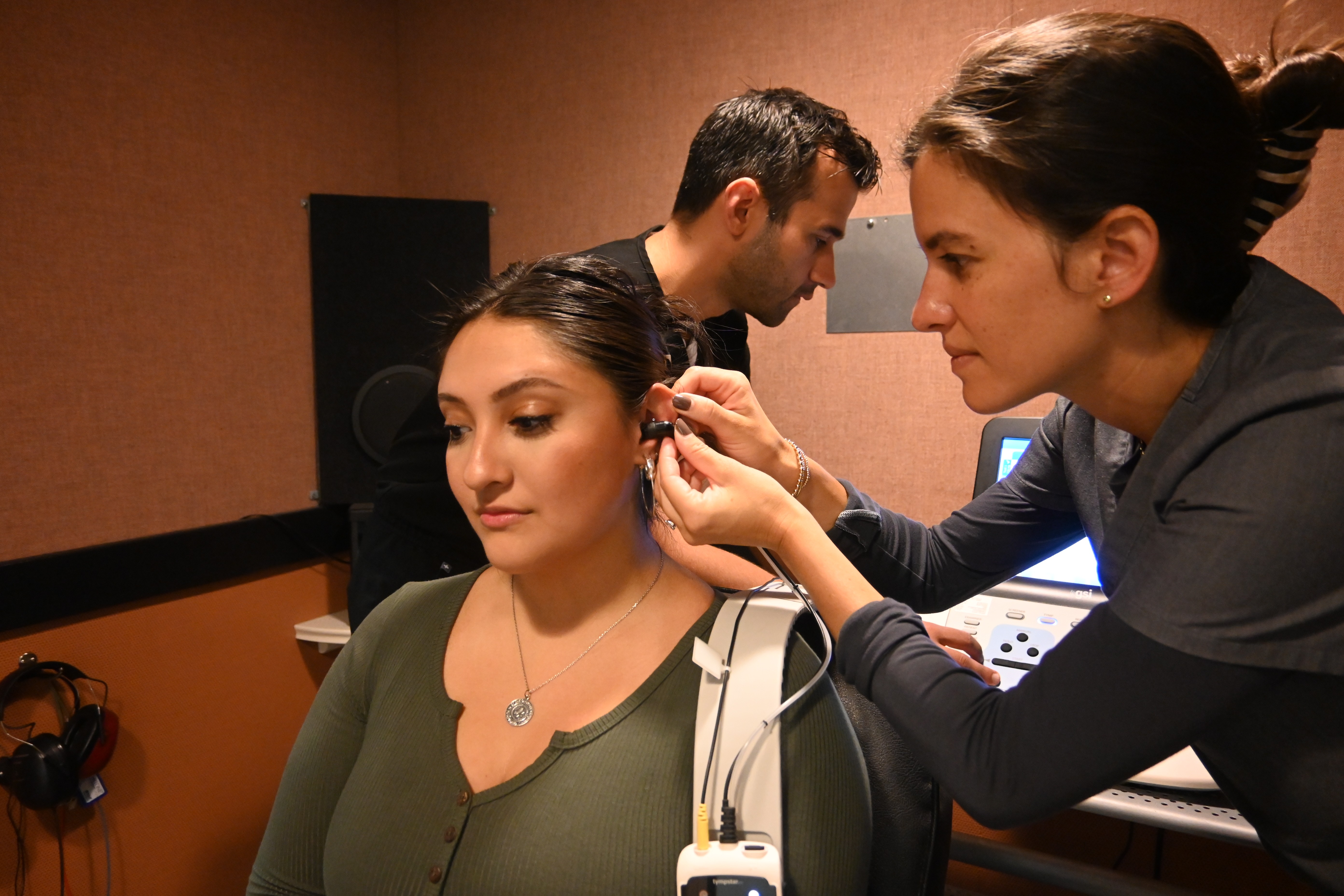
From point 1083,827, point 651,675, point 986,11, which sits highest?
point 986,11

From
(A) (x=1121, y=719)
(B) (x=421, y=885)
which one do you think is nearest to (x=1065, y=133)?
(A) (x=1121, y=719)

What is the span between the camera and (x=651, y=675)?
102 centimetres

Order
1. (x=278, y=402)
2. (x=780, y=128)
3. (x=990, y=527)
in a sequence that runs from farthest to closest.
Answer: (x=278, y=402)
(x=780, y=128)
(x=990, y=527)

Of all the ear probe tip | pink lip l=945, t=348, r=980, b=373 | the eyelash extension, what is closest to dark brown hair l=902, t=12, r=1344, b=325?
pink lip l=945, t=348, r=980, b=373

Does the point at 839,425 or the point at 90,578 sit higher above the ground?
the point at 839,425

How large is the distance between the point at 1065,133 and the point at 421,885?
100cm

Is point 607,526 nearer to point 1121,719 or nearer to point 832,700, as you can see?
point 832,700

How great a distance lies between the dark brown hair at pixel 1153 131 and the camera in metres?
0.75

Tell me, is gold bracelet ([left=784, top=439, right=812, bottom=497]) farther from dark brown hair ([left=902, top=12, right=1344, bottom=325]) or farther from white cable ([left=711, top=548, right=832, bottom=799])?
dark brown hair ([left=902, top=12, right=1344, bottom=325])

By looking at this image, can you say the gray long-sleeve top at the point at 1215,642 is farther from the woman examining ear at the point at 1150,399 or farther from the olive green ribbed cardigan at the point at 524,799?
the olive green ribbed cardigan at the point at 524,799

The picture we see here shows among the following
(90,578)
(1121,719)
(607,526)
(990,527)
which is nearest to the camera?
(1121,719)

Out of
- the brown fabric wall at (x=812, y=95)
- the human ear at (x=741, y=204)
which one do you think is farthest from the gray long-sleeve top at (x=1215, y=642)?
the brown fabric wall at (x=812, y=95)

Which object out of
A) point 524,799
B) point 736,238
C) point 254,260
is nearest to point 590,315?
point 524,799

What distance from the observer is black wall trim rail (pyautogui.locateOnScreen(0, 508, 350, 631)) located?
6.33 feet
